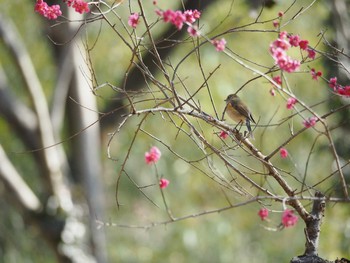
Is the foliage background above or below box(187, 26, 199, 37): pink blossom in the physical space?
above

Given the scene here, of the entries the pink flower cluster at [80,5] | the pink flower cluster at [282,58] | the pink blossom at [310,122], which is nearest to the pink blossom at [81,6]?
the pink flower cluster at [80,5]

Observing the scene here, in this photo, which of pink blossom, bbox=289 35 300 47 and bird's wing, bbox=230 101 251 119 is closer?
pink blossom, bbox=289 35 300 47

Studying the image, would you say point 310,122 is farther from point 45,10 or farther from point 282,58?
point 45,10

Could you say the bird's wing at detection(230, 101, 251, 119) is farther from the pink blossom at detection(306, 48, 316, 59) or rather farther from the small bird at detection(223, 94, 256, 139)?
the pink blossom at detection(306, 48, 316, 59)

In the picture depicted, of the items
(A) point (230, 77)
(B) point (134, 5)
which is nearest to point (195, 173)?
(A) point (230, 77)

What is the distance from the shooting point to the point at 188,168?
8.26m

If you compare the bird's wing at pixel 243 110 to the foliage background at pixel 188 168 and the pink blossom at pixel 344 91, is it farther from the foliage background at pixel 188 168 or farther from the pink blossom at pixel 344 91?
the foliage background at pixel 188 168

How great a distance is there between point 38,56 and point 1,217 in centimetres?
176

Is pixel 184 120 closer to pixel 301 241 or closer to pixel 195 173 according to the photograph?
pixel 301 241

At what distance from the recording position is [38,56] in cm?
796

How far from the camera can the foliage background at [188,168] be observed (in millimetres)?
7207

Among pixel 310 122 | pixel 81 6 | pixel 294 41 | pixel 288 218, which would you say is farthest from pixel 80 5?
pixel 288 218

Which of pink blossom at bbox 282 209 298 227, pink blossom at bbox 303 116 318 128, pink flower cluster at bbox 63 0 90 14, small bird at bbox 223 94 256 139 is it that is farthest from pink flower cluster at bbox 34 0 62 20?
pink blossom at bbox 282 209 298 227

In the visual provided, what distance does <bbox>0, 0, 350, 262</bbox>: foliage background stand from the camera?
7207 millimetres
